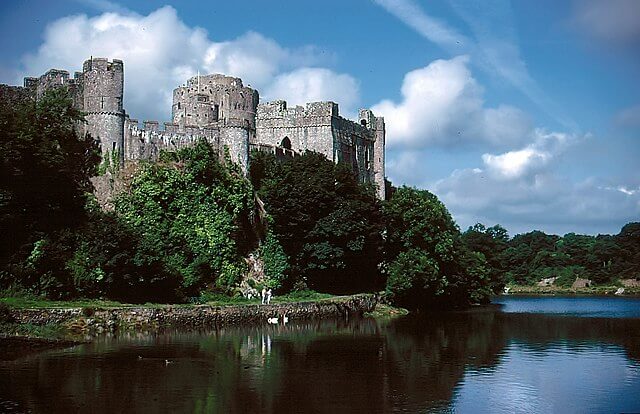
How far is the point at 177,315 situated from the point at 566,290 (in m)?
80.0

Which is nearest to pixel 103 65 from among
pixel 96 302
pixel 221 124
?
pixel 221 124

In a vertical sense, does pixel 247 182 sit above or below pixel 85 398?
above

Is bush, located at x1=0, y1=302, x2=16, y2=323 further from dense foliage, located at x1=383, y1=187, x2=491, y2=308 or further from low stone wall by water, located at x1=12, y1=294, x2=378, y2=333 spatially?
dense foliage, located at x1=383, y1=187, x2=491, y2=308

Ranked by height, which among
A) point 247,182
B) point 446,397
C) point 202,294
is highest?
point 247,182

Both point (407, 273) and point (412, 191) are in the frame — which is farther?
point (412, 191)

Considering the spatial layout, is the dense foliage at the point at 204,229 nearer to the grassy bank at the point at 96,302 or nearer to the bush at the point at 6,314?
the grassy bank at the point at 96,302

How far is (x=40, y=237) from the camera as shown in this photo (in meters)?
35.3

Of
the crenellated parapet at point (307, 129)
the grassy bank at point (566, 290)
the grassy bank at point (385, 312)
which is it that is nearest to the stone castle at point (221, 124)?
the crenellated parapet at point (307, 129)

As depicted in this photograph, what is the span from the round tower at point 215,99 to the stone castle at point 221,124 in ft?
0.25

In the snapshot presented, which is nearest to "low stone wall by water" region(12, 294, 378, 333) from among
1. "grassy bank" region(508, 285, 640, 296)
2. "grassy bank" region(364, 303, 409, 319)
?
"grassy bank" region(364, 303, 409, 319)

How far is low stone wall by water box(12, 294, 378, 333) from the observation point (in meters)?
30.1

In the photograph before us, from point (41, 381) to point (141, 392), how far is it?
9.45 ft

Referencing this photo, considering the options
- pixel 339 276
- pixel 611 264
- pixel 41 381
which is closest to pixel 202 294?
pixel 339 276

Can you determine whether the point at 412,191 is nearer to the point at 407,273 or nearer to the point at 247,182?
the point at 407,273
